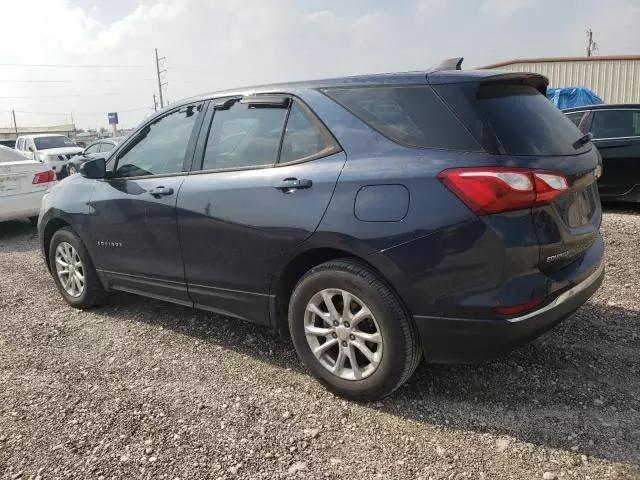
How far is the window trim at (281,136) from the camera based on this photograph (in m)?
3.02

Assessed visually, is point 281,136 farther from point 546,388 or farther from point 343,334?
point 546,388

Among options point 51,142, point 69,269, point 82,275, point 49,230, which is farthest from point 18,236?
point 51,142

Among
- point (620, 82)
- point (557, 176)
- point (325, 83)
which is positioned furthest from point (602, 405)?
point (620, 82)

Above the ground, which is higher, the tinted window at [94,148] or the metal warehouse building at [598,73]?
the metal warehouse building at [598,73]

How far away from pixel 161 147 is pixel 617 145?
6.57 metres

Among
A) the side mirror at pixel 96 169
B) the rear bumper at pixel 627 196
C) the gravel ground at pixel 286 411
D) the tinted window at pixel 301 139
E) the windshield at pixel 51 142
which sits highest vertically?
the windshield at pixel 51 142

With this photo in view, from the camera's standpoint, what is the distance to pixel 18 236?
8.73m

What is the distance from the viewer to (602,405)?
289cm

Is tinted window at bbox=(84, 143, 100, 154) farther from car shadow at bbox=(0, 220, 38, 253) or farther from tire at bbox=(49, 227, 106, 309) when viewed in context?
tire at bbox=(49, 227, 106, 309)

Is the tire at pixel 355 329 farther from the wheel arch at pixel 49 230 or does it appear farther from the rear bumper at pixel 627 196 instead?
the rear bumper at pixel 627 196

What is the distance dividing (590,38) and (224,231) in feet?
206

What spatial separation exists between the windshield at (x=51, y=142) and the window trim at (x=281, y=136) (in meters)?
17.6

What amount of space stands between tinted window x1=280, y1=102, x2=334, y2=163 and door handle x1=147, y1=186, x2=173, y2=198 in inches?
38.1

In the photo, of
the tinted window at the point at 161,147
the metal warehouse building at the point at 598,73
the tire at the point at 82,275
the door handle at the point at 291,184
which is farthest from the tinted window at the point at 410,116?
the metal warehouse building at the point at 598,73
